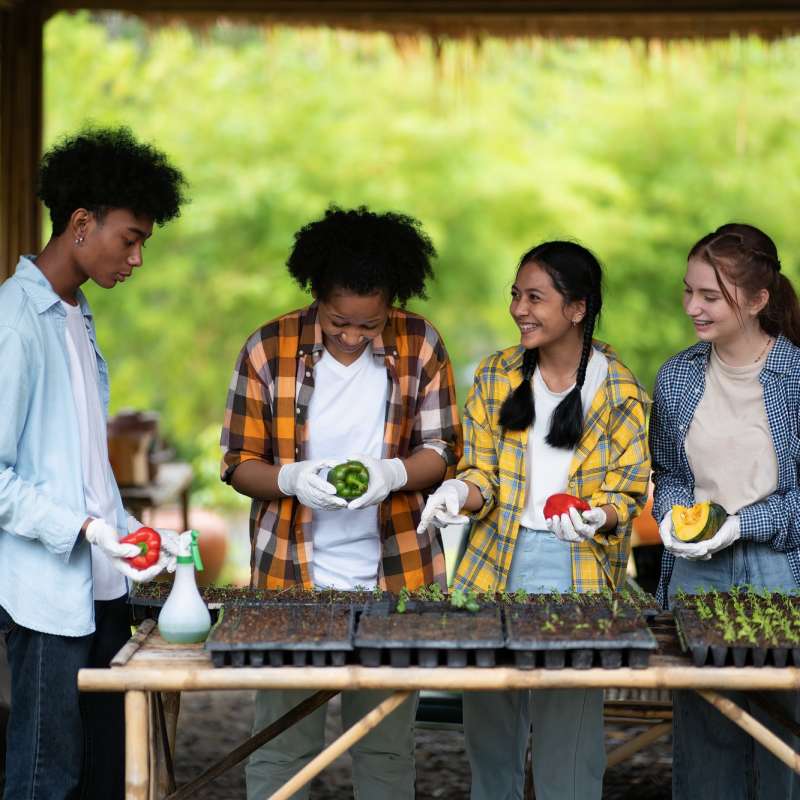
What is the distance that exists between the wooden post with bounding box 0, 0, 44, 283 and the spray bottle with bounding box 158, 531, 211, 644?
2.58 meters

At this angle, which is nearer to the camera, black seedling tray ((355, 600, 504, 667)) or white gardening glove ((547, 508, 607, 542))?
black seedling tray ((355, 600, 504, 667))

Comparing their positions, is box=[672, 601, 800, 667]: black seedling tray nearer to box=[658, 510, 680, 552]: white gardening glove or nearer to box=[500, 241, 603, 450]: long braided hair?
box=[658, 510, 680, 552]: white gardening glove

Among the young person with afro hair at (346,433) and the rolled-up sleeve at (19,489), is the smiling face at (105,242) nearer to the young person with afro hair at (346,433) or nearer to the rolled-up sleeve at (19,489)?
the rolled-up sleeve at (19,489)

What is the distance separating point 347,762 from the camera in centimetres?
450

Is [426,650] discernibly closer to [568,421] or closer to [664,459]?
[568,421]

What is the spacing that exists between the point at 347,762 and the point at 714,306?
2342 mm

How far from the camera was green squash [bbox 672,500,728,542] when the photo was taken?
2869 mm

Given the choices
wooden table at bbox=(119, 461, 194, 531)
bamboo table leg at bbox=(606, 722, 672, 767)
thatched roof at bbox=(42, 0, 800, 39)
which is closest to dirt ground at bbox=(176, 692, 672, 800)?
bamboo table leg at bbox=(606, 722, 672, 767)

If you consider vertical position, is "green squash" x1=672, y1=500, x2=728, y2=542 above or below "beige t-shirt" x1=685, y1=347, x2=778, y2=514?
below

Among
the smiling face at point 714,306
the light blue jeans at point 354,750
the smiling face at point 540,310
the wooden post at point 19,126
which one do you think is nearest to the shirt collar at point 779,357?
the smiling face at point 714,306

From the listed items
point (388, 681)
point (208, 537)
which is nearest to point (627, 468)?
point (388, 681)

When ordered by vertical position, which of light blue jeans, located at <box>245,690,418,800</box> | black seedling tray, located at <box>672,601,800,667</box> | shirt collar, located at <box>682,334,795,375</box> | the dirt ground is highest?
shirt collar, located at <box>682,334,795,375</box>

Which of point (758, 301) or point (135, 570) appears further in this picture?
point (758, 301)

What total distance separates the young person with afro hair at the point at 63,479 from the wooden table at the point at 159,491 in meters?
2.31
